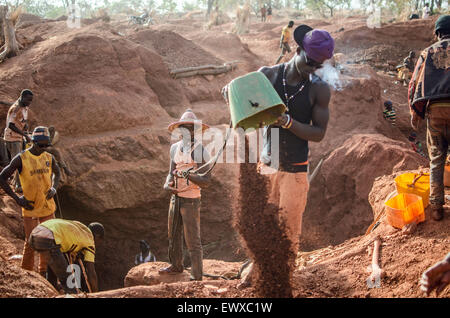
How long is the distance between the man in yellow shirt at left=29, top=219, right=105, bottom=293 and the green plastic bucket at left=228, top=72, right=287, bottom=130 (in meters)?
2.12

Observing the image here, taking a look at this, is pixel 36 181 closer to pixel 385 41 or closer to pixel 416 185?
pixel 416 185

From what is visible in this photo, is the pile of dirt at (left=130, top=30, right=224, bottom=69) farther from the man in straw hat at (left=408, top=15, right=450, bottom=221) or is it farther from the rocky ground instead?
the man in straw hat at (left=408, top=15, right=450, bottom=221)

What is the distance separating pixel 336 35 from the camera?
16484mm

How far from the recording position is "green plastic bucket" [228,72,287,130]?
2.65 meters

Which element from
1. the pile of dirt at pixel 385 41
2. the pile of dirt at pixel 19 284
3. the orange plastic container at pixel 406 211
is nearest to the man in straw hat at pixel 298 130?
the orange plastic container at pixel 406 211

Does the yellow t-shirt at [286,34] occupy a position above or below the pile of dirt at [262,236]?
above

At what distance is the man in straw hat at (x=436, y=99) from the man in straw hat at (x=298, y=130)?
41.6 inches

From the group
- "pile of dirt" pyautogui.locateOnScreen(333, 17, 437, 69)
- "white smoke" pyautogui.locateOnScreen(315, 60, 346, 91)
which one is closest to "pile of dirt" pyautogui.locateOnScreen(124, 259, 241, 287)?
"white smoke" pyautogui.locateOnScreen(315, 60, 346, 91)

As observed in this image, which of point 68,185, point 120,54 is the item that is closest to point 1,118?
point 68,185

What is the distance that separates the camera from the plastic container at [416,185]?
3.92m

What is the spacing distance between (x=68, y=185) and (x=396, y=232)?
5509mm

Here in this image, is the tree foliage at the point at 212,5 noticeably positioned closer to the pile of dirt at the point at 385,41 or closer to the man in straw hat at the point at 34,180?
the pile of dirt at the point at 385,41
